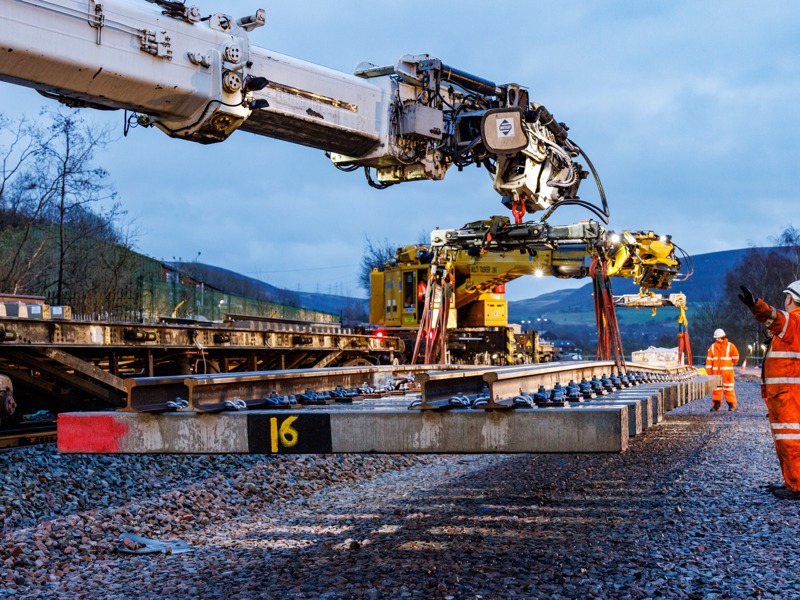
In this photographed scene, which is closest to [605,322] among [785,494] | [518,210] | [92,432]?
[518,210]

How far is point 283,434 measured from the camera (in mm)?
4301

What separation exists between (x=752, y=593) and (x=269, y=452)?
2.51m

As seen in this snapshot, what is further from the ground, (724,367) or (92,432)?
(92,432)

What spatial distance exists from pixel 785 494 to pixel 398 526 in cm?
307

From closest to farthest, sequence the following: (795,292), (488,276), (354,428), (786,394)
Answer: (354,428) < (786,394) < (795,292) < (488,276)

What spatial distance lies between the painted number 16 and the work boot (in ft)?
13.6

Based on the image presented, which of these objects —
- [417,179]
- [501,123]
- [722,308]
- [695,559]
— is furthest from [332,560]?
[722,308]

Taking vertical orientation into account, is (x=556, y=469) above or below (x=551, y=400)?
below

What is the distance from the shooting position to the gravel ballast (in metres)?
4.28

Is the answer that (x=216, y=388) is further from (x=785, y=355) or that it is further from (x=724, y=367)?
(x=724, y=367)

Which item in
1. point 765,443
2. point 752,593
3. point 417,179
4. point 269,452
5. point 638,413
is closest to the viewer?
point 752,593

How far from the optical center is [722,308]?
80.7m

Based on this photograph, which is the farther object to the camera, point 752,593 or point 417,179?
point 417,179

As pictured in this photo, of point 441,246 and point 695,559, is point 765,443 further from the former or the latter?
point 695,559
